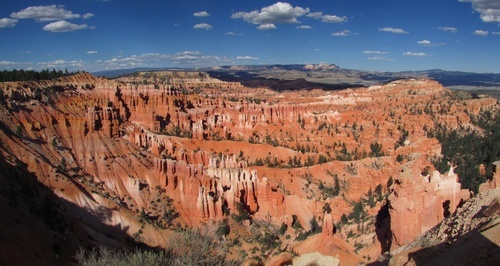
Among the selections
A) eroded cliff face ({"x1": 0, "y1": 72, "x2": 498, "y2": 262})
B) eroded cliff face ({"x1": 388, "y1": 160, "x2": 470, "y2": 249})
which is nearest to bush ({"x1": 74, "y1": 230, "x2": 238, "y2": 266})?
eroded cliff face ({"x1": 0, "y1": 72, "x2": 498, "y2": 262})

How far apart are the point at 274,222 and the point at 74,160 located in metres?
22.3

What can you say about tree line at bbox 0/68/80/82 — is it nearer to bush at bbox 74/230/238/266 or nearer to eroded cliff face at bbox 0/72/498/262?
eroded cliff face at bbox 0/72/498/262

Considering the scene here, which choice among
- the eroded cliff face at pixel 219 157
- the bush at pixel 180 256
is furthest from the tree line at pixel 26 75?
the bush at pixel 180 256

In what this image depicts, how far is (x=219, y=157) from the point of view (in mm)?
60781

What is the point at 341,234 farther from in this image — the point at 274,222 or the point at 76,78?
the point at 76,78

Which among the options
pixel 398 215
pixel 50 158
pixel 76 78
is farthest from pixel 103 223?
pixel 76 78

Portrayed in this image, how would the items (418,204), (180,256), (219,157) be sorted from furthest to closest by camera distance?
(219,157), (418,204), (180,256)

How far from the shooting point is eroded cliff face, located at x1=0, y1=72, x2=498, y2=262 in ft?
130

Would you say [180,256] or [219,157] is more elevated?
[180,256]

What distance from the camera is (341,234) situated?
40.2 metres

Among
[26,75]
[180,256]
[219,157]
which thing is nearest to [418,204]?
[180,256]

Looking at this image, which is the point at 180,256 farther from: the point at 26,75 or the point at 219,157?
the point at 26,75

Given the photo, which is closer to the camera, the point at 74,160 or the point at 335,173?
the point at 74,160

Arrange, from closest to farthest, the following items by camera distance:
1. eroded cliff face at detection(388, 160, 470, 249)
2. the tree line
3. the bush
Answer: the bush
eroded cliff face at detection(388, 160, 470, 249)
the tree line
